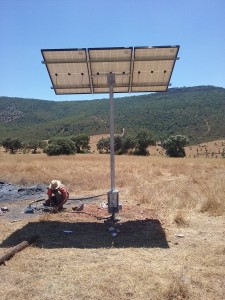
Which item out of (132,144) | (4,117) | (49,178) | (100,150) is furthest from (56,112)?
(49,178)

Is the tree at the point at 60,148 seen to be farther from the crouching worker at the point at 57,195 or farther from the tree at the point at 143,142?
the crouching worker at the point at 57,195

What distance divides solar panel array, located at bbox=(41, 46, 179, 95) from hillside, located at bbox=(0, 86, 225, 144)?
3217 inches

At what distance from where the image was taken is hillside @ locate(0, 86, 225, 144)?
10569 cm

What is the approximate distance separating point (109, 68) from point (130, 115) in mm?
114580

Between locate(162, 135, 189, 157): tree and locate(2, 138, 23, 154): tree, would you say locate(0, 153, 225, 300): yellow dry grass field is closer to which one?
locate(162, 135, 189, 157): tree

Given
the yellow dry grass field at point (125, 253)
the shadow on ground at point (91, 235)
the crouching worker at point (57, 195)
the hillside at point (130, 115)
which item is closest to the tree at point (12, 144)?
the hillside at point (130, 115)

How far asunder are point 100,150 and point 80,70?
6823 cm

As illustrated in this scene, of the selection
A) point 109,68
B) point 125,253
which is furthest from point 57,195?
point 125,253

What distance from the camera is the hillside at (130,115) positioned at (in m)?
106

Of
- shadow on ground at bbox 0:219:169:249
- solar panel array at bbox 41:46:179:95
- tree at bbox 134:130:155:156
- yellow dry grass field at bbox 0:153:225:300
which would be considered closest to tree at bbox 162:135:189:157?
tree at bbox 134:130:155:156

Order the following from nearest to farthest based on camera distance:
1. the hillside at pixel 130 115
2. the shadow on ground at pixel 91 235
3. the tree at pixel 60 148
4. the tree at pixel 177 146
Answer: the shadow on ground at pixel 91 235 < the tree at pixel 60 148 < the tree at pixel 177 146 < the hillside at pixel 130 115

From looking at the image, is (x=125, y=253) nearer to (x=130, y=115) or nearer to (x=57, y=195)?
(x=57, y=195)

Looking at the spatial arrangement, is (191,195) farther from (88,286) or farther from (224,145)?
(224,145)

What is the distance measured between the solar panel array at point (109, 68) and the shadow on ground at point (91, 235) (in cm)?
404
